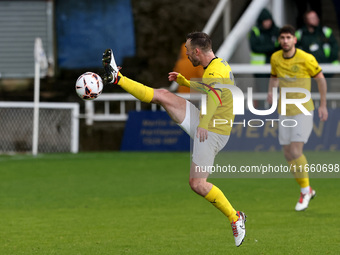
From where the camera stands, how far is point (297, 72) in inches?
479

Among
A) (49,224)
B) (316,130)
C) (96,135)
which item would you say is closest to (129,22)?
(96,135)

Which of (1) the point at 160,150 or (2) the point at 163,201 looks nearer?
(2) the point at 163,201

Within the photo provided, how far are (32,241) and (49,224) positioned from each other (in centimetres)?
128

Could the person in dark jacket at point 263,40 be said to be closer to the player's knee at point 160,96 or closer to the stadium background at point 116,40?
the stadium background at point 116,40

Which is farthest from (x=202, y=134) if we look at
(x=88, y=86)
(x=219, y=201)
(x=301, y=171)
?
(x=301, y=171)

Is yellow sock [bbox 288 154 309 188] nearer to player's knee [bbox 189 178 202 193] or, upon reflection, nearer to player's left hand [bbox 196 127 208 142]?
player's knee [bbox 189 178 202 193]

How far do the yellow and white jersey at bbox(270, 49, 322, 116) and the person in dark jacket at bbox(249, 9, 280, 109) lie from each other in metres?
7.18

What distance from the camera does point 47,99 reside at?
79.7 feet

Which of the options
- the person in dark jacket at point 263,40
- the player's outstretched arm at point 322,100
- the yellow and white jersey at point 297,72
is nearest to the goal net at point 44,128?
the person in dark jacket at point 263,40

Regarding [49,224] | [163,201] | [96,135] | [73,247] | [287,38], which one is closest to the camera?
[73,247]

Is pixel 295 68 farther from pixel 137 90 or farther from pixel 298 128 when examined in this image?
pixel 137 90

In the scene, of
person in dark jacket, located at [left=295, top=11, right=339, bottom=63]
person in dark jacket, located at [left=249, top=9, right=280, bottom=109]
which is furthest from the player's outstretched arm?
person in dark jacket, located at [left=249, top=9, right=280, bottom=109]

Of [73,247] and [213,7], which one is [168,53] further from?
[73,247]

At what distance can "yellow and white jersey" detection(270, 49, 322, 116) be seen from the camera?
12141 mm
